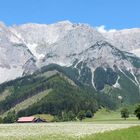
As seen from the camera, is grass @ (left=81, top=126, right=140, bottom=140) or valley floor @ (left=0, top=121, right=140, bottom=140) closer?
grass @ (left=81, top=126, right=140, bottom=140)

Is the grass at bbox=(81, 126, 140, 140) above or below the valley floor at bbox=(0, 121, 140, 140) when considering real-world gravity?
below

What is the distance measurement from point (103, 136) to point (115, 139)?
5.64 ft

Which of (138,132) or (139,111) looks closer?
(138,132)

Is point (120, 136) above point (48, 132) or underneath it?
underneath

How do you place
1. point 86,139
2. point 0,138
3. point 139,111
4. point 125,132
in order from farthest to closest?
point 139,111, point 125,132, point 0,138, point 86,139

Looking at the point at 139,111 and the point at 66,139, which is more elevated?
the point at 139,111

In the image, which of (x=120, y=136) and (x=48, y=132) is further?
(x=48, y=132)

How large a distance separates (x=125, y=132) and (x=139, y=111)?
12850 cm

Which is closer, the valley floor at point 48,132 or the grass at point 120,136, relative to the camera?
the grass at point 120,136

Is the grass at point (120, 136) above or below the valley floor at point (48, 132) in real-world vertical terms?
below

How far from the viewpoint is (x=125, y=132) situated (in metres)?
59.8

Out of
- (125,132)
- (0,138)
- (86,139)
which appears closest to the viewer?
(86,139)

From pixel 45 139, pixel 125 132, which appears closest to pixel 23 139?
pixel 45 139

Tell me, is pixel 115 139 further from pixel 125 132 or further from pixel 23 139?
pixel 23 139
